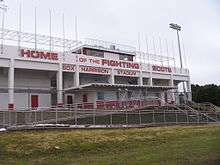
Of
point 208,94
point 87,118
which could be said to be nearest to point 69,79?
point 87,118

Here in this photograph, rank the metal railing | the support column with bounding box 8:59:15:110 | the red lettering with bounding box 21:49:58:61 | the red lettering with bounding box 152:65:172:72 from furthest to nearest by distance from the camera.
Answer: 1. the red lettering with bounding box 152:65:172:72
2. the red lettering with bounding box 21:49:58:61
3. the support column with bounding box 8:59:15:110
4. the metal railing

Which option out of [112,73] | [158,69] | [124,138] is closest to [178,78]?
[158,69]

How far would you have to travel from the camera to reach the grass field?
43.1 ft

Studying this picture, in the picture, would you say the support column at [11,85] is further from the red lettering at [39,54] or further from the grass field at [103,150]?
the grass field at [103,150]

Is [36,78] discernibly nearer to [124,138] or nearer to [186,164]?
[124,138]

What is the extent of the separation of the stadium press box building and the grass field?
18739mm

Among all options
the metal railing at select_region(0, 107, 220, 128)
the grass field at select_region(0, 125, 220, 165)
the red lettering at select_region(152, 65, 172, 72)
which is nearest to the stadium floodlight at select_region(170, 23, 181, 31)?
the red lettering at select_region(152, 65, 172, 72)

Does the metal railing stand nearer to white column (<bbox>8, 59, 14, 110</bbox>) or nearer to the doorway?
white column (<bbox>8, 59, 14, 110</bbox>)

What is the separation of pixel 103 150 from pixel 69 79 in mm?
31996

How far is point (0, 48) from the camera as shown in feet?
126

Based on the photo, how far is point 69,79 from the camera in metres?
A: 47.7

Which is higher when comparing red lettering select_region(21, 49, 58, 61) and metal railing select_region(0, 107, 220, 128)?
red lettering select_region(21, 49, 58, 61)

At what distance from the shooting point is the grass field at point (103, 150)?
43.1 feet

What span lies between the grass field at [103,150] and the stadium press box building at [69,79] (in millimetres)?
18739
